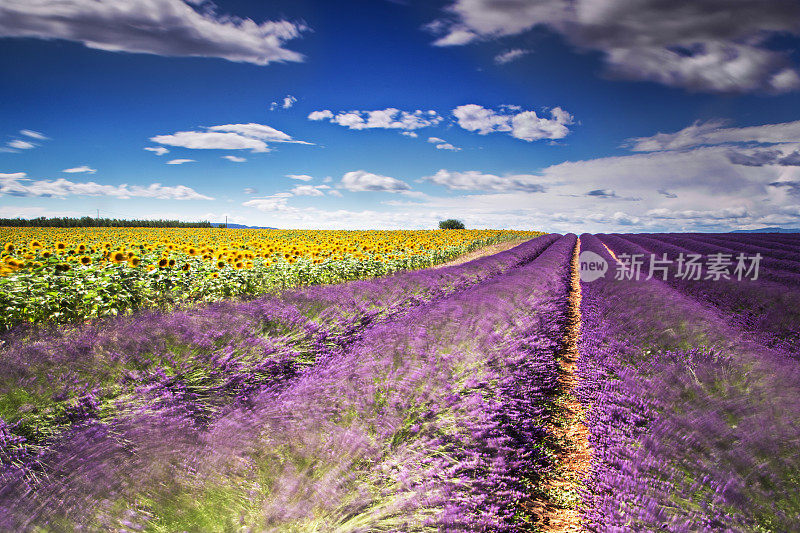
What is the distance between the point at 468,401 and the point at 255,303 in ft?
10.9

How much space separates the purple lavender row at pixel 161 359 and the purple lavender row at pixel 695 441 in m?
2.84

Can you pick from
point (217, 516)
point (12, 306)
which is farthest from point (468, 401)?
point (12, 306)

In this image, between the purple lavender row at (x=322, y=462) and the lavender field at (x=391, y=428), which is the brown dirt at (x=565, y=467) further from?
the purple lavender row at (x=322, y=462)

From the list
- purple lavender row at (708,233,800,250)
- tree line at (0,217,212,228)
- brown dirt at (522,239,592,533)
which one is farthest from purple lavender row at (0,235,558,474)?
tree line at (0,217,212,228)

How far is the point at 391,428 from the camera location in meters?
2.33

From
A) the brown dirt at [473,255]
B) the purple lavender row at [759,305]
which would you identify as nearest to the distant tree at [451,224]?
the brown dirt at [473,255]

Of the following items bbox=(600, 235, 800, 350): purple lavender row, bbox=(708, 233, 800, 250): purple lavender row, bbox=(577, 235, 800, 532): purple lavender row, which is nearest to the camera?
bbox=(577, 235, 800, 532): purple lavender row

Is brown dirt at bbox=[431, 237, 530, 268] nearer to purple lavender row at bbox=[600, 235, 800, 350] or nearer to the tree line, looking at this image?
purple lavender row at bbox=[600, 235, 800, 350]

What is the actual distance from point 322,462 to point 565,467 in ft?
5.83

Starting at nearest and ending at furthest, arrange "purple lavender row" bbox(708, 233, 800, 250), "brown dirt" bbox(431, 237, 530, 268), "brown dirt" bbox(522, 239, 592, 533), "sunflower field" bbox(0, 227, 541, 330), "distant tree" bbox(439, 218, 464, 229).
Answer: "brown dirt" bbox(522, 239, 592, 533) < "sunflower field" bbox(0, 227, 541, 330) < "brown dirt" bbox(431, 237, 530, 268) < "purple lavender row" bbox(708, 233, 800, 250) < "distant tree" bbox(439, 218, 464, 229)

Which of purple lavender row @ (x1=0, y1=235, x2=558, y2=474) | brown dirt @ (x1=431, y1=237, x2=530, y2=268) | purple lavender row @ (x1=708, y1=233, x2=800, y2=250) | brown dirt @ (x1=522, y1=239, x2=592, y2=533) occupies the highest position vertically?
purple lavender row @ (x1=708, y1=233, x2=800, y2=250)

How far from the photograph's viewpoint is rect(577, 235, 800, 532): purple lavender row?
5.47ft

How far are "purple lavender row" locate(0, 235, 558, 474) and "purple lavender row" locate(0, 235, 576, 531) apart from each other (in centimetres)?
35

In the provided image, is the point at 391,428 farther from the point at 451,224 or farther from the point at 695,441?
the point at 451,224
